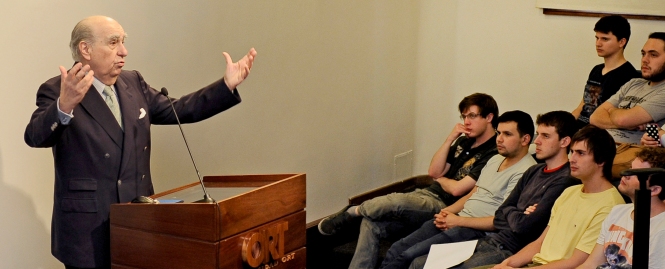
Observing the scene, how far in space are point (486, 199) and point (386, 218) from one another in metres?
0.58

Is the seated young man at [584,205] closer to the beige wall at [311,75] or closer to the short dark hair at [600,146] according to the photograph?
the short dark hair at [600,146]

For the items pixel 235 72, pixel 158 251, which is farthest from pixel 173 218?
pixel 235 72

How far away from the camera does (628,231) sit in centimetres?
279

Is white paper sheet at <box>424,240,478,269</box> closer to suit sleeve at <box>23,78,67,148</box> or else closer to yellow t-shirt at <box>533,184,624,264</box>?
yellow t-shirt at <box>533,184,624,264</box>

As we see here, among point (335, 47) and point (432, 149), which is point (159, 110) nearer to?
point (335, 47)

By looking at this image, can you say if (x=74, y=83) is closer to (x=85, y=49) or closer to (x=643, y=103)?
(x=85, y=49)

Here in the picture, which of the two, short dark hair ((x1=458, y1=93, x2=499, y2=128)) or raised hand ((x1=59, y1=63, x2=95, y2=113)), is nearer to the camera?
raised hand ((x1=59, y1=63, x2=95, y2=113))

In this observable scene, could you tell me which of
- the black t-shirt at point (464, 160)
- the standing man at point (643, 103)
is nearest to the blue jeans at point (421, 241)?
the black t-shirt at point (464, 160)

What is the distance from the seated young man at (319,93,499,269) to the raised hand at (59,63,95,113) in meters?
2.21

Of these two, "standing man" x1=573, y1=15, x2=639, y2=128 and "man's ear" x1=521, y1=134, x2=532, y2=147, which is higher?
"standing man" x1=573, y1=15, x2=639, y2=128

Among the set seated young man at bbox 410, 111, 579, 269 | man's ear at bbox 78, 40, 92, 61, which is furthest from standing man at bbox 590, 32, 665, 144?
man's ear at bbox 78, 40, 92, 61

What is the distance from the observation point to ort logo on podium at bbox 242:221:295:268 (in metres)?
2.59

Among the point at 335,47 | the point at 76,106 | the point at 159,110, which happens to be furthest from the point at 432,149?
the point at 76,106

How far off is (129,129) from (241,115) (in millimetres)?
1625
